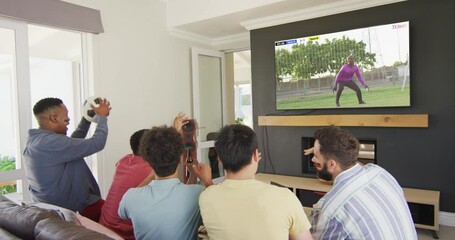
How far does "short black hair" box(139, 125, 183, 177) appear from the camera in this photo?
1382 millimetres

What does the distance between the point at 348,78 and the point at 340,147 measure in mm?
2329

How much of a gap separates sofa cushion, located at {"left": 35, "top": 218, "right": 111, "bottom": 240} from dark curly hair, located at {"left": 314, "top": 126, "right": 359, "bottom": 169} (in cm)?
101

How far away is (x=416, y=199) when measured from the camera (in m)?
2.93

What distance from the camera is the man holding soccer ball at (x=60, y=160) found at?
77.2 inches

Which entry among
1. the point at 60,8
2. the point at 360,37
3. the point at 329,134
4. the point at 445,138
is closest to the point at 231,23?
the point at 360,37

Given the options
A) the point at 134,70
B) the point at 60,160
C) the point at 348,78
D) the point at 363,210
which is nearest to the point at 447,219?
the point at 348,78

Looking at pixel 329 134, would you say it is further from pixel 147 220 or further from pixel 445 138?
pixel 445 138

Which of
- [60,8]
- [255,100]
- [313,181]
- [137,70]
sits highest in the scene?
[60,8]

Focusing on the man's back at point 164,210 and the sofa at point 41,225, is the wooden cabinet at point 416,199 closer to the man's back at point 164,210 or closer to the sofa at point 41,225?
the man's back at point 164,210

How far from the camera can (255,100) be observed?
173 inches

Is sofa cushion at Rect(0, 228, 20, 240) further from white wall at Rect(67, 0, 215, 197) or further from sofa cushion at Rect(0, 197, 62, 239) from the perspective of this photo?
white wall at Rect(67, 0, 215, 197)

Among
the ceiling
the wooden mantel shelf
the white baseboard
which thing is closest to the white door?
the ceiling

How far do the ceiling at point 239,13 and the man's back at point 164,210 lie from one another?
8.99 feet

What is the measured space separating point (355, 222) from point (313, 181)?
2.60m
